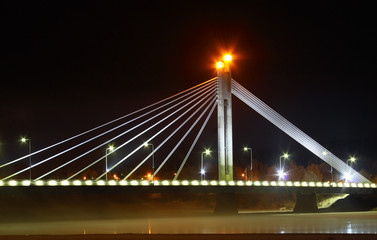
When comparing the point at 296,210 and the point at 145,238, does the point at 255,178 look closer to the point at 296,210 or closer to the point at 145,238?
the point at 296,210

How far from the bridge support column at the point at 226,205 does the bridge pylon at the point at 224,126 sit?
4037 mm

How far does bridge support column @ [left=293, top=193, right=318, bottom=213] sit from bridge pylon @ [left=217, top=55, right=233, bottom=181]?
45.2 feet

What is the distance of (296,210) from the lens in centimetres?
7262

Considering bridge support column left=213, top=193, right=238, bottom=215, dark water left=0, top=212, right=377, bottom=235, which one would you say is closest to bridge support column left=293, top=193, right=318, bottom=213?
bridge support column left=213, top=193, right=238, bottom=215

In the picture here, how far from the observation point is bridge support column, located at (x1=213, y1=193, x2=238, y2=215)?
211 ft

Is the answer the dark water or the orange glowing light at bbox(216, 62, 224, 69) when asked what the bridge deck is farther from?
the orange glowing light at bbox(216, 62, 224, 69)

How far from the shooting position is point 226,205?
212 ft

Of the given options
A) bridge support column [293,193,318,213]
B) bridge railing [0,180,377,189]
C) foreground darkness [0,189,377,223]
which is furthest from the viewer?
bridge support column [293,193,318,213]

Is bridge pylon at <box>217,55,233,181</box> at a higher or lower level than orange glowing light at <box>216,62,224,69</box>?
lower

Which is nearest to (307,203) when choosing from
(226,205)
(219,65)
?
(226,205)

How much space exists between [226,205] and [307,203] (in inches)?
465

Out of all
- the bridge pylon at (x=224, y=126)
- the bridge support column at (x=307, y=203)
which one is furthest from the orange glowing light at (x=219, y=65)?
the bridge support column at (x=307, y=203)

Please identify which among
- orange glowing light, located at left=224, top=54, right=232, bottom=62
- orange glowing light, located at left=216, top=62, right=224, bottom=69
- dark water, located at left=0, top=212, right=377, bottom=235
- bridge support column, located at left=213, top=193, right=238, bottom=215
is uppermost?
orange glowing light, located at left=224, top=54, right=232, bottom=62

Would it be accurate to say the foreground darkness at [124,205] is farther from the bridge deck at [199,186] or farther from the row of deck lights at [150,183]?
the row of deck lights at [150,183]
